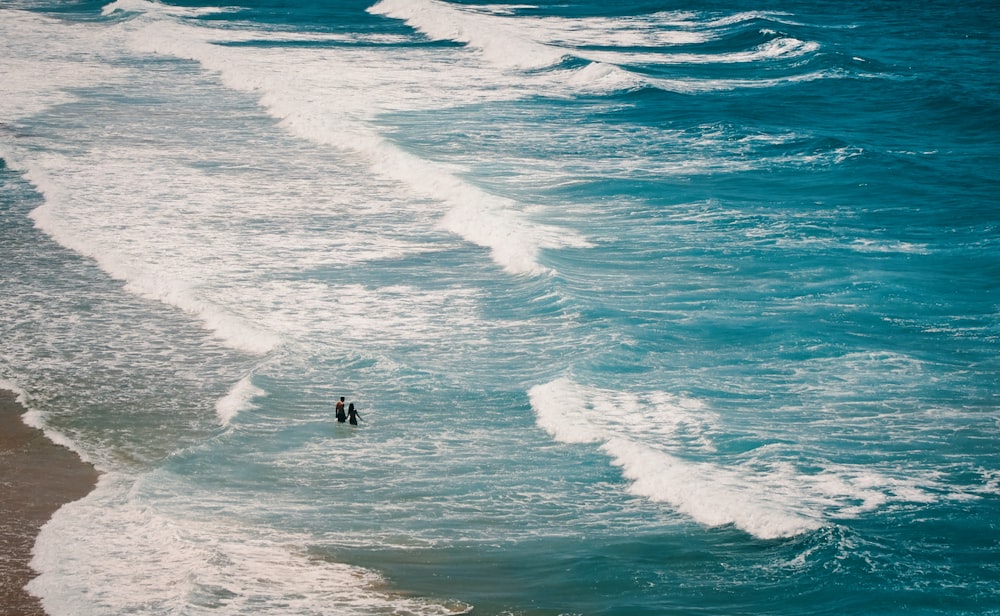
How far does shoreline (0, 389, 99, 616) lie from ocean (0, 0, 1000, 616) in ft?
0.88

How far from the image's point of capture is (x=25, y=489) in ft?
52.7

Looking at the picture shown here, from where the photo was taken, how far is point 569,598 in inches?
537

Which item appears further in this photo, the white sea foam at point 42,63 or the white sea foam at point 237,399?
the white sea foam at point 42,63

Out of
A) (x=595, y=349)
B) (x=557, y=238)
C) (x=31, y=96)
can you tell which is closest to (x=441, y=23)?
(x=31, y=96)

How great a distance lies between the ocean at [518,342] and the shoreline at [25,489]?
0.88ft

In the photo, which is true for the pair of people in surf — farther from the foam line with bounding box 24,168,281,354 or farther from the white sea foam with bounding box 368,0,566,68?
the white sea foam with bounding box 368,0,566,68

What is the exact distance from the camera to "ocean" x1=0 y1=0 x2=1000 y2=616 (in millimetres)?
14383

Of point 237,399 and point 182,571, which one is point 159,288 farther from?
point 182,571

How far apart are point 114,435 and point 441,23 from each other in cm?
4917

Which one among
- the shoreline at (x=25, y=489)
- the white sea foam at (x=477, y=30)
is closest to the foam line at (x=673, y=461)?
the shoreline at (x=25, y=489)

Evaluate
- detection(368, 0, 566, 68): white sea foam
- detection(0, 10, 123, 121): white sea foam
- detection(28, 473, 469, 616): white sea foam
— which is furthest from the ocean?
detection(368, 0, 566, 68): white sea foam

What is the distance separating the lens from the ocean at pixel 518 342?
14.4 m

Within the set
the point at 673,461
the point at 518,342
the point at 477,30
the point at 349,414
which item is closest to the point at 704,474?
the point at 673,461

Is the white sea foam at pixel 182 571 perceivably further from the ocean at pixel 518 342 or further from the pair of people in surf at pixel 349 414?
the pair of people in surf at pixel 349 414
